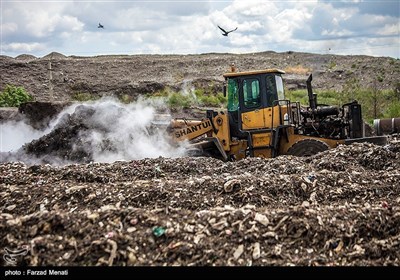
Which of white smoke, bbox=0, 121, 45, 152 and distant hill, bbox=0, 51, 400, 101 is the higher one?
distant hill, bbox=0, 51, 400, 101

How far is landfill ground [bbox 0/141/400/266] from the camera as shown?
18.9 ft

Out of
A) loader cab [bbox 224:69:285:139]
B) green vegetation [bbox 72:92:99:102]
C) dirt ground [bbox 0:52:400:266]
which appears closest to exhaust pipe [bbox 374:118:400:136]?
loader cab [bbox 224:69:285:139]

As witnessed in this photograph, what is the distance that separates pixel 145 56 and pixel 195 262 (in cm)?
4252

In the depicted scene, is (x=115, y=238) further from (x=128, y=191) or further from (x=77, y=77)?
(x=77, y=77)

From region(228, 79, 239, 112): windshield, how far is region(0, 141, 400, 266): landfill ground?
A: 4511mm

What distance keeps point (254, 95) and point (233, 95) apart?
0.51 metres

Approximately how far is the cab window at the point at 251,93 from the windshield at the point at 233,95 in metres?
0.20

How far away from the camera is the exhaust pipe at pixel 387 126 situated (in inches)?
553

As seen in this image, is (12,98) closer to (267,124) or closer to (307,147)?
(267,124)

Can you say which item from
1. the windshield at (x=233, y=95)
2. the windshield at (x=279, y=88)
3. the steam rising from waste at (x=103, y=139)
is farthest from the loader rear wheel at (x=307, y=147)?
the steam rising from waste at (x=103, y=139)

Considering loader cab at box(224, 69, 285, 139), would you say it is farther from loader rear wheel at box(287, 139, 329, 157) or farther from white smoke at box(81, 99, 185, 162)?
white smoke at box(81, 99, 185, 162)

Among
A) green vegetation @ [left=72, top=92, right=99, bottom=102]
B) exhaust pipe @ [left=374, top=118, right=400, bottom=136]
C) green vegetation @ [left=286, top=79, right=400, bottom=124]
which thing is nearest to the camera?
exhaust pipe @ [left=374, top=118, right=400, bottom=136]

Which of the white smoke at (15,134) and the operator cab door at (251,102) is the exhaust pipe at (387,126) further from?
the white smoke at (15,134)
